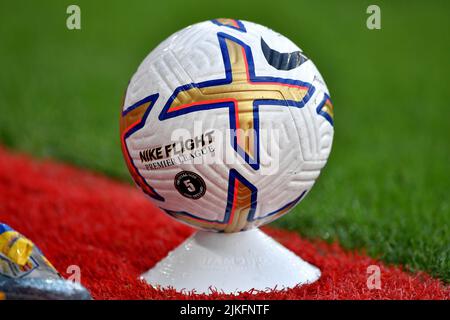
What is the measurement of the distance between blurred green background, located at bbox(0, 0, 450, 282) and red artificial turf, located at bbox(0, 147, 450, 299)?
27 cm

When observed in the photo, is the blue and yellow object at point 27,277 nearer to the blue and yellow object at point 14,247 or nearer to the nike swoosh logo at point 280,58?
the blue and yellow object at point 14,247

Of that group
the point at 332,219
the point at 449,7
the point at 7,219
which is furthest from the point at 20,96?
the point at 449,7

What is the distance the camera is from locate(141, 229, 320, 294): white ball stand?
3.33 metres

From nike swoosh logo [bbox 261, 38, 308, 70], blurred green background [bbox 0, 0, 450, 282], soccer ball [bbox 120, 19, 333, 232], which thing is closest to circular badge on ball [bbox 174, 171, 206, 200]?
soccer ball [bbox 120, 19, 333, 232]

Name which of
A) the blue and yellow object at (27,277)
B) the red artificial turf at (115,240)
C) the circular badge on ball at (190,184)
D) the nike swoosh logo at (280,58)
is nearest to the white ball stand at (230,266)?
the red artificial turf at (115,240)

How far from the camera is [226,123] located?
3020 millimetres

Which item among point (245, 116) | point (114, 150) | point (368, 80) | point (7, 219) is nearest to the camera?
point (245, 116)

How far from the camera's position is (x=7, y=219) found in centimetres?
442

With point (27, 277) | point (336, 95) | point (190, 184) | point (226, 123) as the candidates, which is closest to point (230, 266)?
point (190, 184)

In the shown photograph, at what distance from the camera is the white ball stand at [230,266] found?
333 cm

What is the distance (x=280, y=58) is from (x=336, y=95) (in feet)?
17.6

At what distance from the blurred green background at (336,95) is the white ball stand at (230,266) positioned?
2.37ft

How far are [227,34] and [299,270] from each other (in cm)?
117
